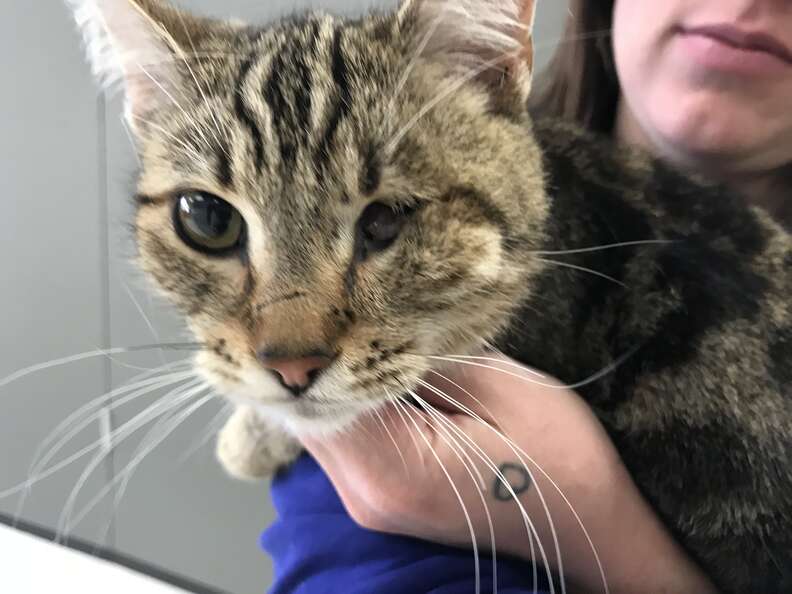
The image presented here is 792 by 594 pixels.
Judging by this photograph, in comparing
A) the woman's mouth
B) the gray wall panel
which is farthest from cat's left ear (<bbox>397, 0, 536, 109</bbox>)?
the gray wall panel

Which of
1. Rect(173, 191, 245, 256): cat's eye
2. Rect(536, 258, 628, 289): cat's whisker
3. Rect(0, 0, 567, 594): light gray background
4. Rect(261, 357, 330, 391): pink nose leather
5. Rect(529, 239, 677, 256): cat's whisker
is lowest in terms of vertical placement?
Rect(0, 0, 567, 594): light gray background

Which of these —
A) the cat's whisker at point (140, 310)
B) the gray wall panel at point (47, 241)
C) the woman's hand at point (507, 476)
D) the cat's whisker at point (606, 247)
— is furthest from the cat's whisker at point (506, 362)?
the gray wall panel at point (47, 241)

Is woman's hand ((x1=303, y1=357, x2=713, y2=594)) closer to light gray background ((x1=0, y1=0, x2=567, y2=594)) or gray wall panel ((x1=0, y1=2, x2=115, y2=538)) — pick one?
light gray background ((x1=0, y1=0, x2=567, y2=594))

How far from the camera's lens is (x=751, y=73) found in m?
0.78

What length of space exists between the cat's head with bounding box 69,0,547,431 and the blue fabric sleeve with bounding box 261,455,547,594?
11cm

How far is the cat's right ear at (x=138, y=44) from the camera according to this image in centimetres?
68

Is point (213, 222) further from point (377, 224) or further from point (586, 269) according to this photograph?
point (586, 269)

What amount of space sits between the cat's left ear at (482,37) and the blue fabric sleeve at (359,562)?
0.43 metres

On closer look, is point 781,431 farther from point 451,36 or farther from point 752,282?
A: point 451,36

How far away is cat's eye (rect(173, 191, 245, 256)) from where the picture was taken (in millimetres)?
637

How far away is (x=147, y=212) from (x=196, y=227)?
96 millimetres

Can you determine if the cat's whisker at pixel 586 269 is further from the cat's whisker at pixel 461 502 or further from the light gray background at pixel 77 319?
the light gray background at pixel 77 319

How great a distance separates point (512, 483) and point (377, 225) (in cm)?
26

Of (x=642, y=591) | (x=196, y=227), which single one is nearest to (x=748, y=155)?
(x=642, y=591)
